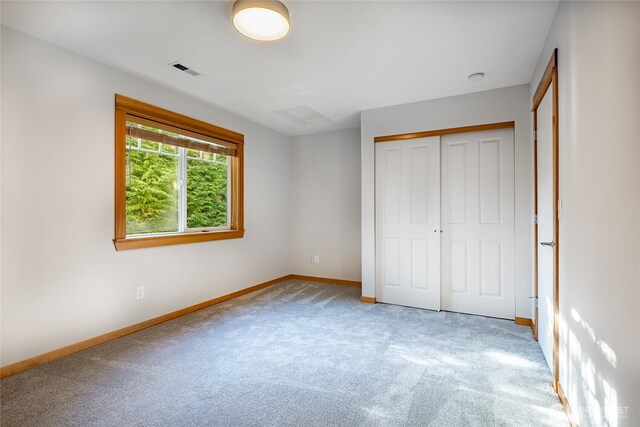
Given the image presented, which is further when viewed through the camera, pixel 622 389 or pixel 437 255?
pixel 437 255

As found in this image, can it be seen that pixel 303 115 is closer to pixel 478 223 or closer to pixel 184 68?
pixel 184 68

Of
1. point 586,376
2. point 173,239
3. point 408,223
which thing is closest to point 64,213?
point 173,239

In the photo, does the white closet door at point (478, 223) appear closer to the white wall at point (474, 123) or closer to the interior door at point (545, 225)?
the white wall at point (474, 123)

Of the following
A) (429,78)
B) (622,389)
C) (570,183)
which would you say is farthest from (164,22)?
(622,389)

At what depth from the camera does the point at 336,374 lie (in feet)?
7.20

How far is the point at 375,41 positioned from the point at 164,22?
152cm

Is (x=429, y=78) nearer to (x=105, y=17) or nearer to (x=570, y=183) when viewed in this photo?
(x=570, y=183)

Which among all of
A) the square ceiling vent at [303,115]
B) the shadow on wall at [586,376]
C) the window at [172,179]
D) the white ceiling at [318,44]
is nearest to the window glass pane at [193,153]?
the window at [172,179]

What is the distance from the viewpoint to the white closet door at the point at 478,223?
11.0 ft

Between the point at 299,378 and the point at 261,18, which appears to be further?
the point at 299,378

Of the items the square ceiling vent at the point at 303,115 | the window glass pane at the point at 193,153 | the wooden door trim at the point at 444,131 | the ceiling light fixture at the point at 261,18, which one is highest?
the square ceiling vent at the point at 303,115

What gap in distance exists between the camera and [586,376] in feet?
4.82

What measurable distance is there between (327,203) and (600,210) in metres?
4.00

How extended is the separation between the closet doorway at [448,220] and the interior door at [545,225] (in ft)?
1.98
